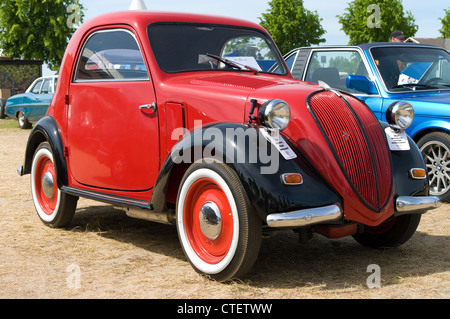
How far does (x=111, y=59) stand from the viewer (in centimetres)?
531

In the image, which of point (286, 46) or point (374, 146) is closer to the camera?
point (374, 146)

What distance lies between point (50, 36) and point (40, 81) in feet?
64.0

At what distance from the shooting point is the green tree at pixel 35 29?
120 feet

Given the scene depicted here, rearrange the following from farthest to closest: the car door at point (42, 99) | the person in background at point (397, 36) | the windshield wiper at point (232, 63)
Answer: the car door at point (42, 99) < the person in background at point (397, 36) < the windshield wiper at point (232, 63)

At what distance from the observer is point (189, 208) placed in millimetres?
4340

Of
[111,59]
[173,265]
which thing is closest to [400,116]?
[173,265]

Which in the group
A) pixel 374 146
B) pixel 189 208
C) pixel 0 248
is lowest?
pixel 0 248

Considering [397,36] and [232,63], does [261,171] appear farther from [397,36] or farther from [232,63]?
[397,36]

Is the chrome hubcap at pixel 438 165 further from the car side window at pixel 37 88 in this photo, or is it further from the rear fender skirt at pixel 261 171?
the car side window at pixel 37 88

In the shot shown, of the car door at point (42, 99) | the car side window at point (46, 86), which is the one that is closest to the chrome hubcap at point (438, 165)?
the car door at point (42, 99)

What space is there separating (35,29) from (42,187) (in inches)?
1312

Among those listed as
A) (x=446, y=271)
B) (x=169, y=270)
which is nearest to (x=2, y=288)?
(x=169, y=270)

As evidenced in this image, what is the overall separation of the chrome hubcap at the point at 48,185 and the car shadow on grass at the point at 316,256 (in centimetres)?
40
